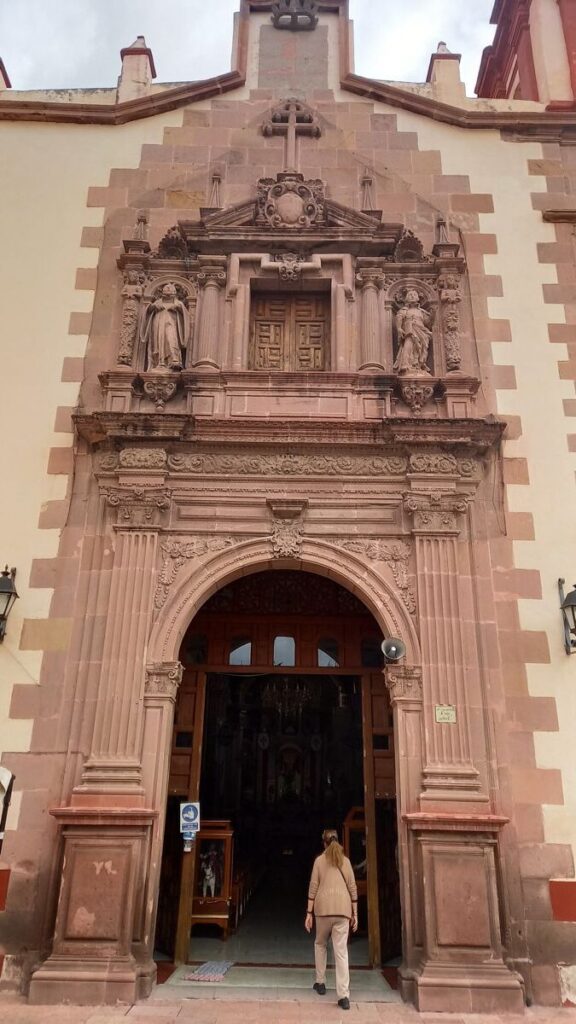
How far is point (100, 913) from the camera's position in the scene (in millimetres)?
7152

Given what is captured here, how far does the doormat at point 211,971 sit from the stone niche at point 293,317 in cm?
619

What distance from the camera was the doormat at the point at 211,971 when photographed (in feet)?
24.7

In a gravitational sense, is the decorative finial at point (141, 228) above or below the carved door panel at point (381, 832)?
above

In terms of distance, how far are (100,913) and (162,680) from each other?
2284 mm

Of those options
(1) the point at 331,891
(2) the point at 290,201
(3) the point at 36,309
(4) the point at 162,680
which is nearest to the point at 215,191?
(2) the point at 290,201

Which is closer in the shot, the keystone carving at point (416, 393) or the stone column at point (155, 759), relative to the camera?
the stone column at point (155, 759)

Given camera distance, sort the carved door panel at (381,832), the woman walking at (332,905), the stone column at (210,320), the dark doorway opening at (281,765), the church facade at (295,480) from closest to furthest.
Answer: the woman walking at (332,905) → the church facade at (295,480) → the carved door panel at (381,832) → the stone column at (210,320) → the dark doorway opening at (281,765)

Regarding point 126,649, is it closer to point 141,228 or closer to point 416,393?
point 416,393

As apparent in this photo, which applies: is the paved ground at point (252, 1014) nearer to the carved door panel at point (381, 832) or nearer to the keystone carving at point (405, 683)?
the carved door panel at point (381, 832)

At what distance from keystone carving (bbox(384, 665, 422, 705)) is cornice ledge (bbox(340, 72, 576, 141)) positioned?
838cm

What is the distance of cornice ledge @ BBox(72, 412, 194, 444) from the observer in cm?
896

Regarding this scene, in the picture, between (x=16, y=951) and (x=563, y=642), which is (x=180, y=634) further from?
(x=563, y=642)

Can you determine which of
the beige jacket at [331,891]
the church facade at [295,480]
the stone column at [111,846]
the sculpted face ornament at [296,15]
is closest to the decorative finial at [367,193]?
the church facade at [295,480]

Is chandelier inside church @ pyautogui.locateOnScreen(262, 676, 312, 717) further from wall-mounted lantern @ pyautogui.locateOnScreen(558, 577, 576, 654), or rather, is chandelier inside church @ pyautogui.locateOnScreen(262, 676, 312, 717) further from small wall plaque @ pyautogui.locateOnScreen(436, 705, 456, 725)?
wall-mounted lantern @ pyautogui.locateOnScreen(558, 577, 576, 654)
